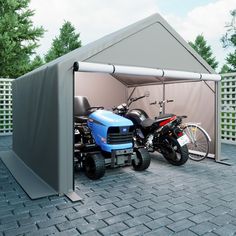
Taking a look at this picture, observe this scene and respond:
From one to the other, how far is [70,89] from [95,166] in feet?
3.75

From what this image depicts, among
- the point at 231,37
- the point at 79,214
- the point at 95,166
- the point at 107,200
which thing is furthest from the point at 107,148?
the point at 231,37

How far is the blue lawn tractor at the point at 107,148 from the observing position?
3715 millimetres

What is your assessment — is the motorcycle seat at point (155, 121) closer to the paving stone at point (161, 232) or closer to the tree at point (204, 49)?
the paving stone at point (161, 232)

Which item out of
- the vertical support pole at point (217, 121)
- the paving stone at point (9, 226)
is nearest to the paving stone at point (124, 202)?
the paving stone at point (9, 226)

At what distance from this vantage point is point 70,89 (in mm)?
3150

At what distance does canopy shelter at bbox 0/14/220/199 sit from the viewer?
3.14 metres

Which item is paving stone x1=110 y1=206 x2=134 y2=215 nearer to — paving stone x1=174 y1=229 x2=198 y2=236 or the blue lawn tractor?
paving stone x1=174 y1=229 x2=198 y2=236

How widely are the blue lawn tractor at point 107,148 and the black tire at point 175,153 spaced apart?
2.09 ft

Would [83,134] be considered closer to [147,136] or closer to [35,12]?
[147,136]

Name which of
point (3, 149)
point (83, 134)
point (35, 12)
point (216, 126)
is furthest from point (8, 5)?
point (216, 126)

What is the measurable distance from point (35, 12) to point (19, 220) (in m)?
13.4

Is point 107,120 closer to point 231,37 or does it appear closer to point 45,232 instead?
point 45,232

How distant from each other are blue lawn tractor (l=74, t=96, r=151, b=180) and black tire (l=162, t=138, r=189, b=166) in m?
0.64

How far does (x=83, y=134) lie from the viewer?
14.2ft
